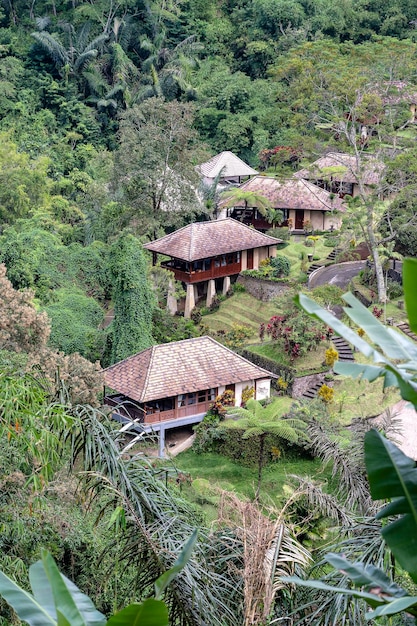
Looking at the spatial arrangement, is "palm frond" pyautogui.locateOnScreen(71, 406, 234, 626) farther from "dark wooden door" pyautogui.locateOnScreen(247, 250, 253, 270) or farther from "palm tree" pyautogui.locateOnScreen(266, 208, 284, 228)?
"palm tree" pyautogui.locateOnScreen(266, 208, 284, 228)

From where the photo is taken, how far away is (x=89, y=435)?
8242mm

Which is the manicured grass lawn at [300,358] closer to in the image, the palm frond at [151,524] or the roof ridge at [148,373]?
the roof ridge at [148,373]

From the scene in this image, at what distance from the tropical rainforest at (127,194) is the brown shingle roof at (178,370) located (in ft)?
6.40

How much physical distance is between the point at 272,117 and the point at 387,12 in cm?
1669

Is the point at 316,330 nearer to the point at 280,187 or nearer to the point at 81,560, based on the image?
the point at 280,187

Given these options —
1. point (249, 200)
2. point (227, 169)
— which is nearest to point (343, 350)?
→ point (249, 200)

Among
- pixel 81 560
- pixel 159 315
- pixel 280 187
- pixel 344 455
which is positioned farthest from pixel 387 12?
pixel 81 560

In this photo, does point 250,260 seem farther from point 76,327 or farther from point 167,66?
point 167,66

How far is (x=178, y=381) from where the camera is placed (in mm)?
23219

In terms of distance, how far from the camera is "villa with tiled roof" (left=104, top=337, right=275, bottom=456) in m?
22.9

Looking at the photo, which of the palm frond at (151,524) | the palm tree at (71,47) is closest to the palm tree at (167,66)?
the palm tree at (71,47)

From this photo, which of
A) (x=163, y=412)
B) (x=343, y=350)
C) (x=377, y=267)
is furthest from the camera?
(x=377, y=267)

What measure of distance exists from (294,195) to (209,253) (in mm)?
6838

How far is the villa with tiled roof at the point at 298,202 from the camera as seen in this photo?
114 ft
